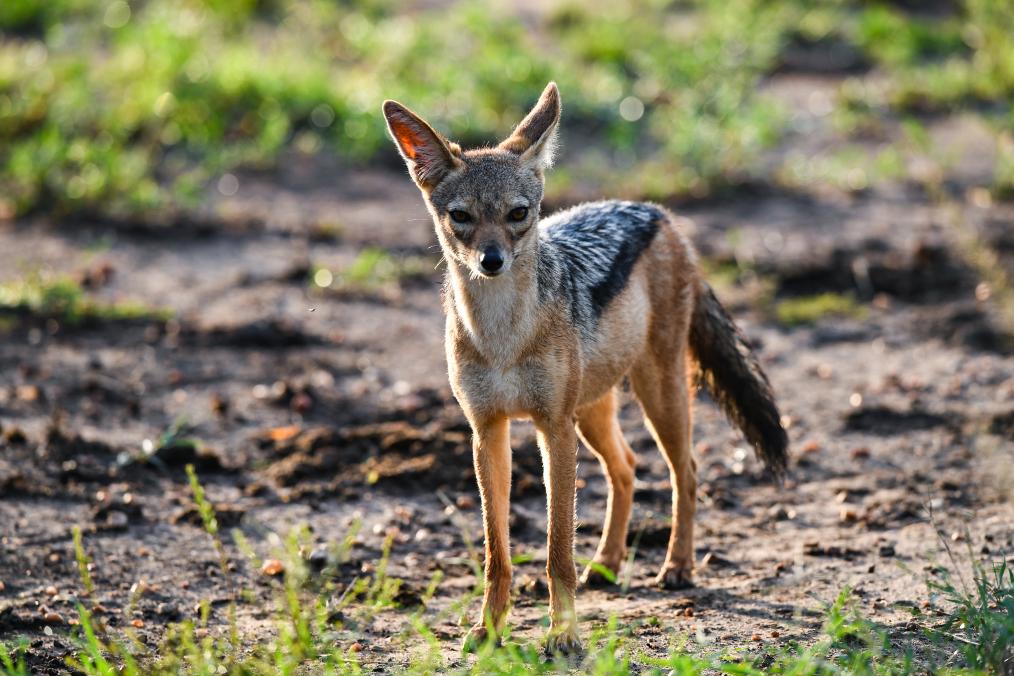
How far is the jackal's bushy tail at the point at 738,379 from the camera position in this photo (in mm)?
6102

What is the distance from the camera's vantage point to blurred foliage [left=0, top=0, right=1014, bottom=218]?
10906mm

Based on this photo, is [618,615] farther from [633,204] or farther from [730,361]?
[633,204]

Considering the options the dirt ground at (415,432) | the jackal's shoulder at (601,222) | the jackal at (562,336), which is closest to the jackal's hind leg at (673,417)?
the jackal at (562,336)

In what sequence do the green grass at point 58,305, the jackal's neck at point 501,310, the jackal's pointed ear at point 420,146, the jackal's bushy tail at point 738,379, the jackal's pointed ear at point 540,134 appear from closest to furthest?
the jackal's neck at point 501,310 → the jackal's pointed ear at point 420,146 → the jackal's pointed ear at point 540,134 → the jackal's bushy tail at point 738,379 → the green grass at point 58,305

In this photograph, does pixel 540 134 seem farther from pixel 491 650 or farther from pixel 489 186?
pixel 491 650

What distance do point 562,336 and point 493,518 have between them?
0.74 meters

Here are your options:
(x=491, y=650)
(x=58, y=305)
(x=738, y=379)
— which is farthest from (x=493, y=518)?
(x=58, y=305)

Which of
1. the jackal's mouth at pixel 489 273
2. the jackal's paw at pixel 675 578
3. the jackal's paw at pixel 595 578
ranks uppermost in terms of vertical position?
the jackal's mouth at pixel 489 273

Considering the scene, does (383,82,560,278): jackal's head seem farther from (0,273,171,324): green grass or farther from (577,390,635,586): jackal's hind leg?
(0,273,171,324): green grass

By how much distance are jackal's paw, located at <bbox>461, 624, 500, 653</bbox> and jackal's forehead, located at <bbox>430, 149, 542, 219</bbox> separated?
60.8 inches

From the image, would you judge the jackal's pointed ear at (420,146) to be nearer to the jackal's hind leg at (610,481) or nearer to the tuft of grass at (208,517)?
the jackal's hind leg at (610,481)

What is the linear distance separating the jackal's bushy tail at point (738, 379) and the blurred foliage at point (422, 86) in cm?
445

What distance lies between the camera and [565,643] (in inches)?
190

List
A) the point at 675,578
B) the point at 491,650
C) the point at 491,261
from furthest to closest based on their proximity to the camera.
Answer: the point at 675,578 → the point at 491,261 → the point at 491,650
